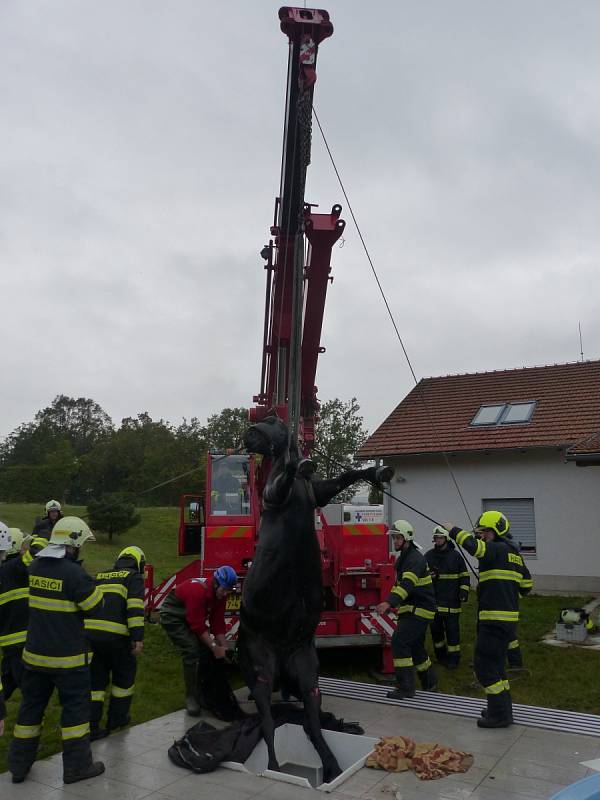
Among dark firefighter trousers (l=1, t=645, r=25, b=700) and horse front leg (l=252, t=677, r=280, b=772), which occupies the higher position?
dark firefighter trousers (l=1, t=645, r=25, b=700)

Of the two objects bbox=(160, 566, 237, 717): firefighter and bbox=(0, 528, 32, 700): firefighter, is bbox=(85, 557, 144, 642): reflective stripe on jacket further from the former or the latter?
bbox=(160, 566, 237, 717): firefighter

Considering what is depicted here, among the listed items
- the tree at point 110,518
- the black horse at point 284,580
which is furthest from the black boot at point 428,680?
the tree at point 110,518

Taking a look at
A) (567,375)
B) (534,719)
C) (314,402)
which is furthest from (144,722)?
(567,375)

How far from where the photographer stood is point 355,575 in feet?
25.3

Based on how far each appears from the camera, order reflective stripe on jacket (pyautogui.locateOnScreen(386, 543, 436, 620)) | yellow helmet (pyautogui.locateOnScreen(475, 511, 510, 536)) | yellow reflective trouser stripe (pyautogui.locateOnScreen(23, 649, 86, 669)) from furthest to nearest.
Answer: reflective stripe on jacket (pyautogui.locateOnScreen(386, 543, 436, 620)) → yellow helmet (pyautogui.locateOnScreen(475, 511, 510, 536)) → yellow reflective trouser stripe (pyautogui.locateOnScreen(23, 649, 86, 669))

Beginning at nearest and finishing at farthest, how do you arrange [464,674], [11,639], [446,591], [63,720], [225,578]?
[63,720] → [11,639] → [225,578] → [464,674] → [446,591]

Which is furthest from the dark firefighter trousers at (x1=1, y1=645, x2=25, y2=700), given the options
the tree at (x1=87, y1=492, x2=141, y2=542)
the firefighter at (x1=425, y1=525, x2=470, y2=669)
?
the tree at (x1=87, y1=492, x2=141, y2=542)

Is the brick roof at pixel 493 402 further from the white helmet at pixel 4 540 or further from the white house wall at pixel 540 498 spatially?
the white helmet at pixel 4 540

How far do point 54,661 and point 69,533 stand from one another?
2.98 feet

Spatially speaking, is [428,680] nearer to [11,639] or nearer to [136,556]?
[136,556]

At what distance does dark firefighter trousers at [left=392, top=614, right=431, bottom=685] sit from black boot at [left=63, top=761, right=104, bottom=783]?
3.20 meters

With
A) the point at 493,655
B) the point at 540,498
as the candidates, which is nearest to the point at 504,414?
the point at 540,498

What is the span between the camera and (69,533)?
5.02 m

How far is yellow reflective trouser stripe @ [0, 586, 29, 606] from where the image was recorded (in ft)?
17.9
